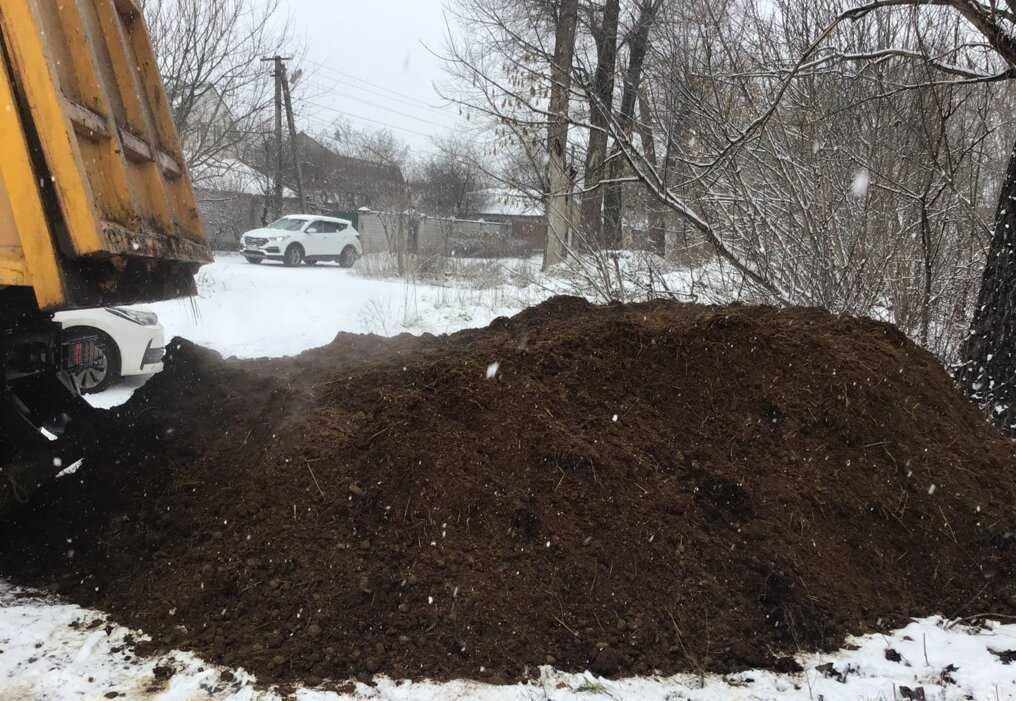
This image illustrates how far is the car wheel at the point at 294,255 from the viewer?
74.4 feet

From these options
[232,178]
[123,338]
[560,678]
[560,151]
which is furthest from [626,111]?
[232,178]

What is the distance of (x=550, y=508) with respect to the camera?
3055mm

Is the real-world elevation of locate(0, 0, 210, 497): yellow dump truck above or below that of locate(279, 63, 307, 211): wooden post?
below

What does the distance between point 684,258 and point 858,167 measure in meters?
2.08

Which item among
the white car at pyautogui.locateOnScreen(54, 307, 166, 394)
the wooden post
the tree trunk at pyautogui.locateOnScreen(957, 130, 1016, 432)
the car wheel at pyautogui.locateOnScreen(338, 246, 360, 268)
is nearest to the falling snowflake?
the tree trunk at pyautogui.locateOnScreen(957, 130, 1016, 432)

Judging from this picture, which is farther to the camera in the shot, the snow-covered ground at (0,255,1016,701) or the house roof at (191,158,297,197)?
the house roof at (191,158,297,197)

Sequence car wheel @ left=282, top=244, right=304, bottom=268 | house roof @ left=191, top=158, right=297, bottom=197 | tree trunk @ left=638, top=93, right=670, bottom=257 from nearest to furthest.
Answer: tree trunk @ left=638, top=93, right=670, bottom=257
house roof @ left=191, top=158, right=297, bottom=197
car wheel @ left=282, top=244, right=304, bottom=268

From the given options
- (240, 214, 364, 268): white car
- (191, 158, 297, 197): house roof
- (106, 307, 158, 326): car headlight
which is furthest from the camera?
(240, 214, 364, 268): white car

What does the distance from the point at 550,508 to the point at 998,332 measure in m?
3.51

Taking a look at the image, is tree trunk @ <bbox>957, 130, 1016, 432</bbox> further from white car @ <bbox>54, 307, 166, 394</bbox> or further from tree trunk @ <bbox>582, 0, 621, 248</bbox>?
white car @ <bbox>54, 307, 166, 394</bbox>

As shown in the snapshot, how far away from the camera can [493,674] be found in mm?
2471

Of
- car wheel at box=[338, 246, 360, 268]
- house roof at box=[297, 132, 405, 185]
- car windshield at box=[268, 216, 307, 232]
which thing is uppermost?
house roof at box=[297, 132, 405, 185]

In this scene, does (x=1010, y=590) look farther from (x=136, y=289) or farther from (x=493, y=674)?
(x=136, y=289)

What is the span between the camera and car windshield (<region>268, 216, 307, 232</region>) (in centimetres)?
2297
